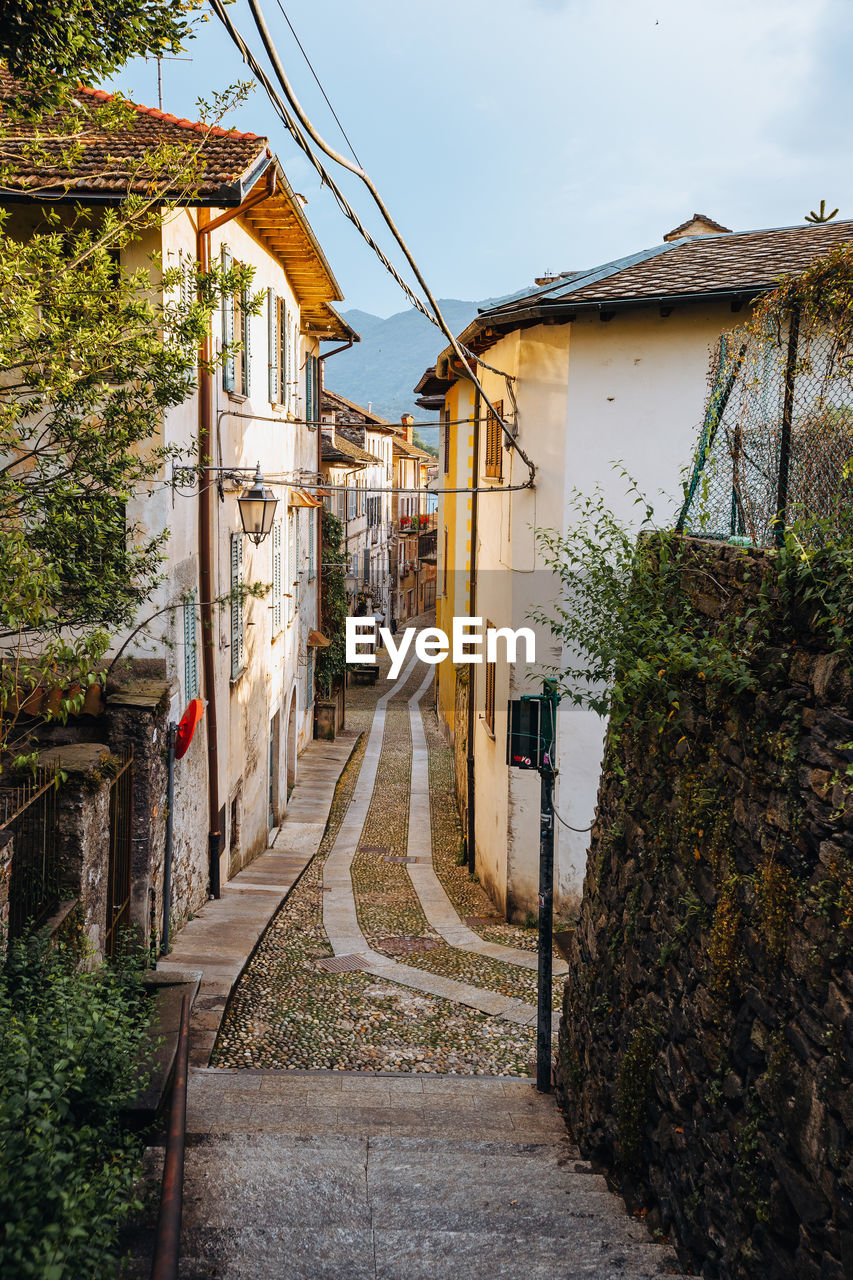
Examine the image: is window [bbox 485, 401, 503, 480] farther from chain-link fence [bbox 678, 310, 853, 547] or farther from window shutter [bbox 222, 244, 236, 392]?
chain-link fence [bbox 678, 310, 853, 547]

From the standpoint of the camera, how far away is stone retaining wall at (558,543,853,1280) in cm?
367

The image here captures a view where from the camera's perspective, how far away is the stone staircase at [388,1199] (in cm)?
447

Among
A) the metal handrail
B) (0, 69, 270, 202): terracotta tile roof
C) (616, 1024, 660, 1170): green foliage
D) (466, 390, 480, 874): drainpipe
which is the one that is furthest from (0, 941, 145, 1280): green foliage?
(466, 390, 480, 874): drainpipe

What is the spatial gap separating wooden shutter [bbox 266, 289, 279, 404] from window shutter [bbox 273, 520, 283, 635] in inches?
93.9

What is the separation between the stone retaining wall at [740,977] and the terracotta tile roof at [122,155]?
5.57 metres

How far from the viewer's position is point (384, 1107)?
24.3ft

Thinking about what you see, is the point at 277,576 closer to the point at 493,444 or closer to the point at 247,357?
the point at 493,444

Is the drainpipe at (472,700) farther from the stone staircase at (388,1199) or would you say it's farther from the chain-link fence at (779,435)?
the chain-link fence at (779,435)

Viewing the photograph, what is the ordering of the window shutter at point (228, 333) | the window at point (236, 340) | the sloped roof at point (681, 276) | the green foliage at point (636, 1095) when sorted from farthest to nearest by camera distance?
the window at point (236, 340) → the window shutter at point (228, 333) → the sloped roof at point (681, 276) → the green foliage at point (636, 1095)

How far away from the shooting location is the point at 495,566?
1609 centimetres

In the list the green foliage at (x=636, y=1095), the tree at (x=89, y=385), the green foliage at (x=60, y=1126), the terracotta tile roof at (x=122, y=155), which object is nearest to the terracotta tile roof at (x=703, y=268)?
the terracotta tile roof at (x=122, y=155)

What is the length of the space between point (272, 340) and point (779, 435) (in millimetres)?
12736

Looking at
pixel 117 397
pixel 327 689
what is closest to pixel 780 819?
pixel 117 397

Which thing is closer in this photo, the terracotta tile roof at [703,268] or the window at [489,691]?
the terracotta tile roof at [703,268]
